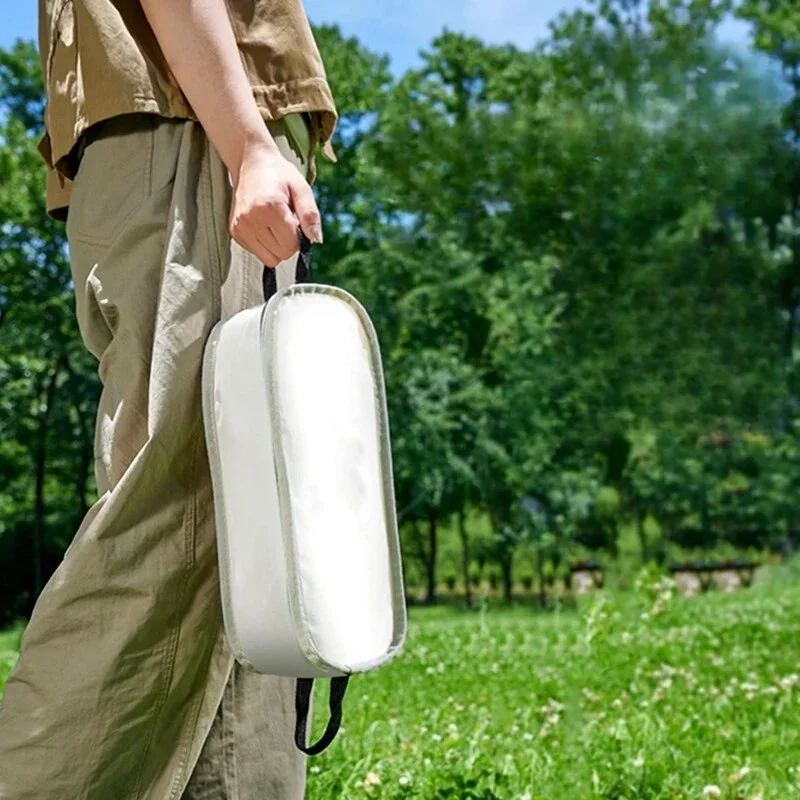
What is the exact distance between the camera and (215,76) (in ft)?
4.79

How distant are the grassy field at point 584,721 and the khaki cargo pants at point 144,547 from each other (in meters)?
0.80

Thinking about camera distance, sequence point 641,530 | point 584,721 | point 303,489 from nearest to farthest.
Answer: point 303,489, point 584,721, point 641,530

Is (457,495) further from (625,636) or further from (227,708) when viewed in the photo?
(227,708)

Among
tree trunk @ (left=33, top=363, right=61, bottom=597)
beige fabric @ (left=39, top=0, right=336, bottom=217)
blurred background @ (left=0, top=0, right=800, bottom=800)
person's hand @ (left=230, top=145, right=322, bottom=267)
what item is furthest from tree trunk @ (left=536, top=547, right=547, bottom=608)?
person's hand @ (left=230, top=145, right=322, bottom=267)

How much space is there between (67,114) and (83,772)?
830 mm

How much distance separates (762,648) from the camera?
18.4ft

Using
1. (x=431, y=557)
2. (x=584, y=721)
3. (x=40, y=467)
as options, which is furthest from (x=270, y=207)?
(x=431, y=557)

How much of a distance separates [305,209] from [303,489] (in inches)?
13.3

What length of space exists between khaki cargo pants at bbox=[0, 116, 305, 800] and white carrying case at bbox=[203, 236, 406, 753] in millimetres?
74

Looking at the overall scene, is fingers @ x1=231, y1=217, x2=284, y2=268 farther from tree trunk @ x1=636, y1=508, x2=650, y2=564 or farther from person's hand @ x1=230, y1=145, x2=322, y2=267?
tree trunk @ x1=636, y1=508, x2=650, y2=564

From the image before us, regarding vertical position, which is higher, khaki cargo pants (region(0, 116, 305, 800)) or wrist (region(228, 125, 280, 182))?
wrist (region(228, 125, 280, 182))

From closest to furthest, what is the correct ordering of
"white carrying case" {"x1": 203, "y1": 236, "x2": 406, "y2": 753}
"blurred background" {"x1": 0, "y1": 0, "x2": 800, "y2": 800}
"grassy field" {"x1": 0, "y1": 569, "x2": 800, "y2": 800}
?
"white carrying case" {"x1": 203, "y1": 236, "x2": 406, "y2": 753} → "grassy field" {"x1": 0, "y1": 569, "x2": 800, "y2": 800} → "blurred background" {"x1": 0, "y1": 0, "x2": 800, "y2": 800}

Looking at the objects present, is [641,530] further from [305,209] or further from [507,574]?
[305,209]

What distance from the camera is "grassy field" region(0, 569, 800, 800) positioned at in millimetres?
2449
